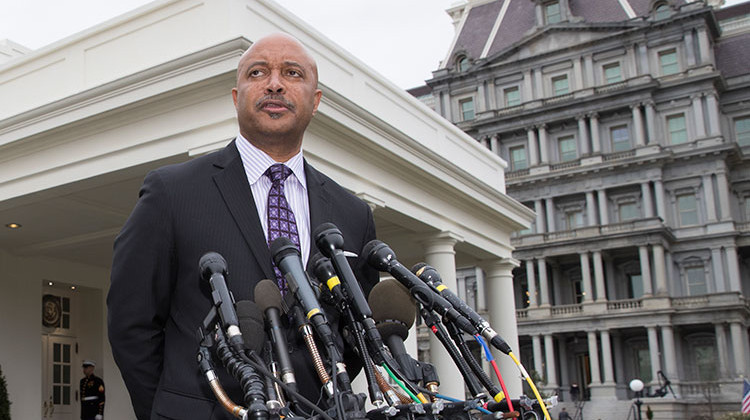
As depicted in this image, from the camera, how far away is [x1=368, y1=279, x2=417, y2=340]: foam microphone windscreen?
2.44 meters

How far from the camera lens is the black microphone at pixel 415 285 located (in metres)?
2.28

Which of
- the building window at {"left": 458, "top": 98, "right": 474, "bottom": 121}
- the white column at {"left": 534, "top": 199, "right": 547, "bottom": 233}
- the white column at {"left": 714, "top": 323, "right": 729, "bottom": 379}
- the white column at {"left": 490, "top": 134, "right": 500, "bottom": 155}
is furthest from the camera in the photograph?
the building window at {"left": 458, "top": 98, "right": 474, "bottom": 121}

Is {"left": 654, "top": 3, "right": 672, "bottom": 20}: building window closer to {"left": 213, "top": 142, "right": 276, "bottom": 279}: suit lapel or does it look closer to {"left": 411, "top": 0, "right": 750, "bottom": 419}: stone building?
{"left": 411, "top": 0, "right": 750, "bottom": 419}: stone building

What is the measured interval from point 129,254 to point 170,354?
32 centimetres

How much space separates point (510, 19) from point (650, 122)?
45.1ft

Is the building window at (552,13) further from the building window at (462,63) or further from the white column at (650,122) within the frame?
the white column at (650,122)

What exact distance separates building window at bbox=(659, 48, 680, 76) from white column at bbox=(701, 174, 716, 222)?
6750 mm

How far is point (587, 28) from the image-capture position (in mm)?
49875

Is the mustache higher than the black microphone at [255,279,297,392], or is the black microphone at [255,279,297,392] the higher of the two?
the mustache

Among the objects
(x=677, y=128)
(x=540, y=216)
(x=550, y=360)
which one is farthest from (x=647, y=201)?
(x=550, y=360)

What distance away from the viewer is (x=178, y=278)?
2.43 meters

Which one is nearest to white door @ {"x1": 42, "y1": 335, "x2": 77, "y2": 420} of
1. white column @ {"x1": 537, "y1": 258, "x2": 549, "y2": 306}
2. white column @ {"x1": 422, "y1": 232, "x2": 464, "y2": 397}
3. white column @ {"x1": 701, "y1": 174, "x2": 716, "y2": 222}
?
white column @ {"x1": 422, "y1": 232, "x2": 464, "y2": 397}

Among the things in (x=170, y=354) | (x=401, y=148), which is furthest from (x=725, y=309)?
(x=170, y=354)

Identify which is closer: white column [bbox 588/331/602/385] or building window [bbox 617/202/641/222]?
white column [bbox 588/331/602/385]
